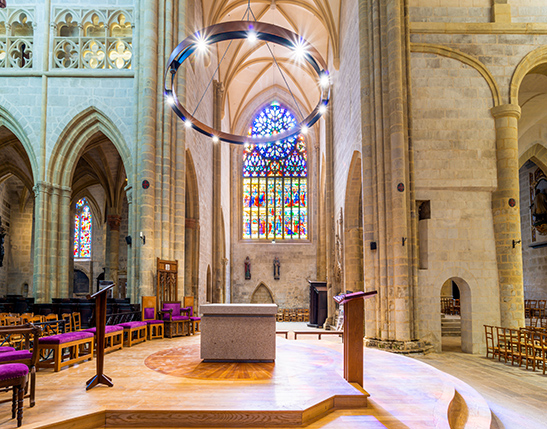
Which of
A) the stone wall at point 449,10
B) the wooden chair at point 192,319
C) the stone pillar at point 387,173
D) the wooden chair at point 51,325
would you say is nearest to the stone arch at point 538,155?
the stone wall at point 449,10

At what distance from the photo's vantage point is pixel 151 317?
33.1 feet

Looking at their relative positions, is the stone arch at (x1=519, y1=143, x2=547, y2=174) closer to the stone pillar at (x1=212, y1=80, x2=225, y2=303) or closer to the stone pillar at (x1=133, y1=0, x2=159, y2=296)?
the stone pillar at (x1=212, y1=80, x2=225, y2=303)

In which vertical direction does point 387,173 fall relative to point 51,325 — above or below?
above

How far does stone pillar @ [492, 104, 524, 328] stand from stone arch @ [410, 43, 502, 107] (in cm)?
54

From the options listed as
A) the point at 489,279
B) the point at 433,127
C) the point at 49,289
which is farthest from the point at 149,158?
the point at 489,279

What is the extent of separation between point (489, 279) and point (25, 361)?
990cm

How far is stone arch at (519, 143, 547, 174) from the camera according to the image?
53.4ft

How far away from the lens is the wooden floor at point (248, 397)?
152 inches

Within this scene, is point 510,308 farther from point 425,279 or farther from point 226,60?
point 226,60

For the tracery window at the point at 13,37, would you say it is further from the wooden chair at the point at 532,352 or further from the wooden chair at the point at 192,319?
the wooden chair at the point at 532,352

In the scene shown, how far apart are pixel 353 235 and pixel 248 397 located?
11.1 metres

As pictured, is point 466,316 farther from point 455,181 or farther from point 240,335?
point 240,335

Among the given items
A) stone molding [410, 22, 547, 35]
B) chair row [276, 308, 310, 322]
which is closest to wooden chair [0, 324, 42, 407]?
stone molding [410, 22, 547, 35]

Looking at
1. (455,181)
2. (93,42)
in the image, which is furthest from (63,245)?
(455,181)
